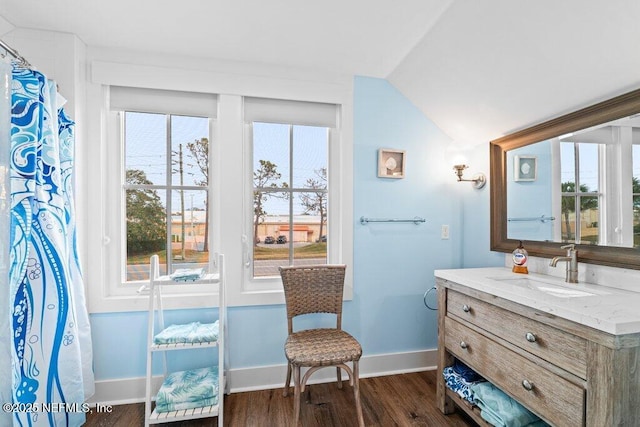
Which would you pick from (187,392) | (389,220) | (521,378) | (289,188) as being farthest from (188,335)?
(521,378)

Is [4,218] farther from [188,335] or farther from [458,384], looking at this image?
[458,384]

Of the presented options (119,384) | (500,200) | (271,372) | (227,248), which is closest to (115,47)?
(227,248)

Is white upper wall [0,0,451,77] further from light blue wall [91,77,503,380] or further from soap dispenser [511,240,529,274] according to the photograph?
soap dispenser [511,240,529,274]

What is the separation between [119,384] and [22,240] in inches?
44.2

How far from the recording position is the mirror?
1.39 metres

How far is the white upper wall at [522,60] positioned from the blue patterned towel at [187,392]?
7.62 ft

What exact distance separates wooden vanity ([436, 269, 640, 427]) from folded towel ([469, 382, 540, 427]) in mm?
78

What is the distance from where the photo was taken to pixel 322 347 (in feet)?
5.57

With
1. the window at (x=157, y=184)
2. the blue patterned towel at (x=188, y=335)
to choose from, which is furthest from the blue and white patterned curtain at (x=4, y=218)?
the window at (x=157, y=184)

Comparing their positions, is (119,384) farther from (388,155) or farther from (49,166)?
(388,155)

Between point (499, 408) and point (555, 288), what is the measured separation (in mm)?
654

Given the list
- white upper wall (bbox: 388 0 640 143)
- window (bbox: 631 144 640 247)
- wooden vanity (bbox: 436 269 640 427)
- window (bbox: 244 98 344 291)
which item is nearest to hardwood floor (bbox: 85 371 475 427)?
wooden vanity (bbox: 436 269 640 427)

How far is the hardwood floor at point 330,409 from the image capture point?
173cm

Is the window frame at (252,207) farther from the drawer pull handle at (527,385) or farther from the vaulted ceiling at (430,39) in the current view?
the drawer pull handle at (527,385)
